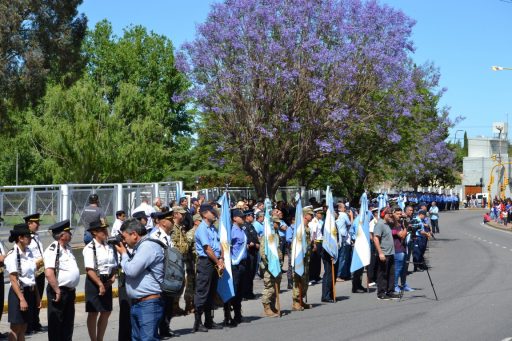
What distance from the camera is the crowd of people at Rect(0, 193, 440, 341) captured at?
8148 millimetres

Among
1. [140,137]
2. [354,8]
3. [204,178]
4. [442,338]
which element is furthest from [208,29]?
[204,178]

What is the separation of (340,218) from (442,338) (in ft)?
27.0

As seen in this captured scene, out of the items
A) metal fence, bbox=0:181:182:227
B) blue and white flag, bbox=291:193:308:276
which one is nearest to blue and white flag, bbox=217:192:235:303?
blue and white flag, bbox=291:193:308:276

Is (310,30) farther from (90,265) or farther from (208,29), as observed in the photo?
(90,265)

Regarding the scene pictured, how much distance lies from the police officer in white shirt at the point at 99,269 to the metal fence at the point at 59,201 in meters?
8.54

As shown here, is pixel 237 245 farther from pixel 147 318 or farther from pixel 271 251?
pixel 147 318

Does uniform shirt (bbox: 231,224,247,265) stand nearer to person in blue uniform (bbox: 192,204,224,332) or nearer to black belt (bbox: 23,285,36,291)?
person in blue uniform (bbox: 192,204,224,332)

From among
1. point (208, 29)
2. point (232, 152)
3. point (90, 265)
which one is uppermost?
point (208, 29)

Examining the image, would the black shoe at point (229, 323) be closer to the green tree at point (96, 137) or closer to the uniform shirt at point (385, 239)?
the uniform shirt at point (385, 239)

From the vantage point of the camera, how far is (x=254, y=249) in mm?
16656

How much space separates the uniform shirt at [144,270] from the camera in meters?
7.96

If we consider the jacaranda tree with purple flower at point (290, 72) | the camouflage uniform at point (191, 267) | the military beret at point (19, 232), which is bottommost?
the camouflage uniform at point (191, 267)

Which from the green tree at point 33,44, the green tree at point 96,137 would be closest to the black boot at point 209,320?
the green tree at point 33,44

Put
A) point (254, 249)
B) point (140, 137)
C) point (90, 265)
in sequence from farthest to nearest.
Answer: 1. point (140, 137)
2. point (254, 249)
3. point (90, 265)
